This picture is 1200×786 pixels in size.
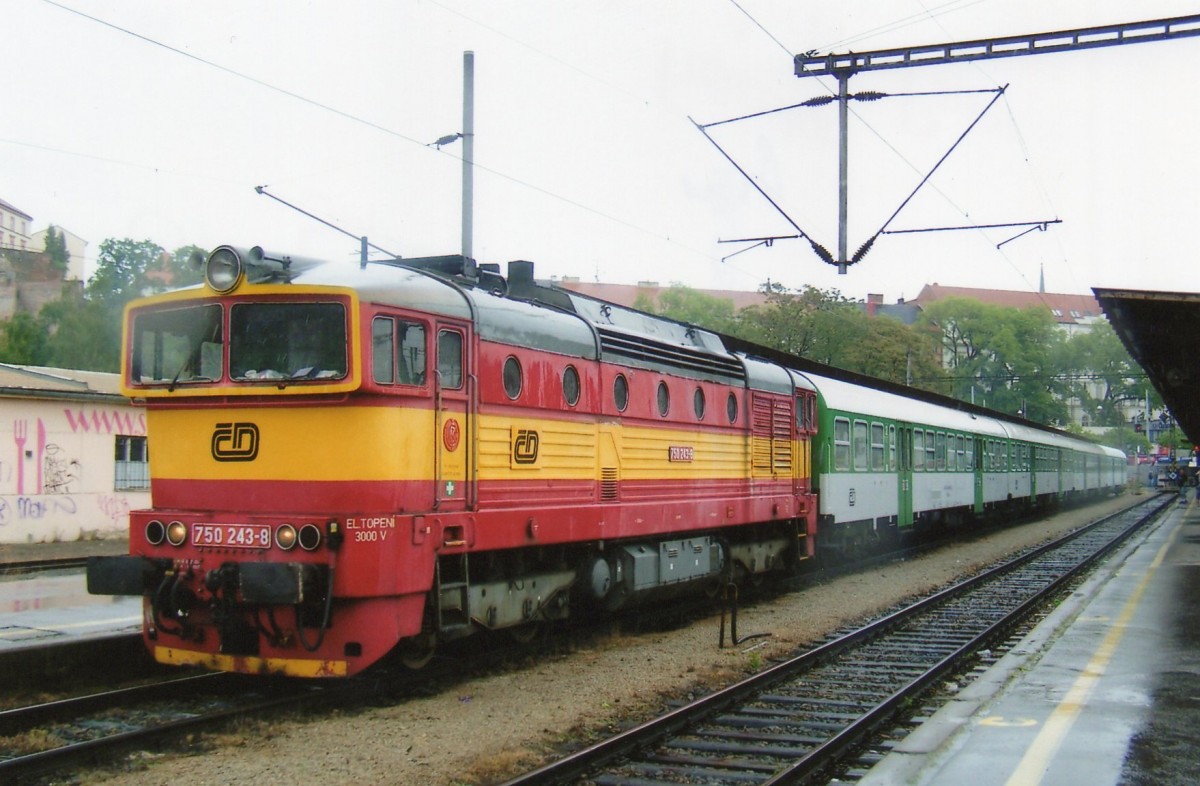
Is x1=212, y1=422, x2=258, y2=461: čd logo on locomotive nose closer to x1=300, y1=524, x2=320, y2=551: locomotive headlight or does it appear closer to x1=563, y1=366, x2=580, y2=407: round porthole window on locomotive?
x1=300, y1=524, x2=320, y2=551: locomotive headlight

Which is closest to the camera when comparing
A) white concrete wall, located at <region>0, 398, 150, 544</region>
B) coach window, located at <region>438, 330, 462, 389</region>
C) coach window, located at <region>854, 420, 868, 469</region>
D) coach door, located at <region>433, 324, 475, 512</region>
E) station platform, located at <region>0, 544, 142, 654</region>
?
coach door, located at <region>433, 324, 475, 512</region>

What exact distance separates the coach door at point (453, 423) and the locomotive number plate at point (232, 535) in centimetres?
140

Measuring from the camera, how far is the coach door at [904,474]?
79.2 ft

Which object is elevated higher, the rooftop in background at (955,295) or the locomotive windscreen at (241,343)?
the rooftop in background at (955,295)

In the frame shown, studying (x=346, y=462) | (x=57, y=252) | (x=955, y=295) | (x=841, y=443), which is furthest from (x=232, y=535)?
(x=955, y=295)

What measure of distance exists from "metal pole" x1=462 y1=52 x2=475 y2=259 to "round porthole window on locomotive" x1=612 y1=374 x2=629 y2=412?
5.30 m

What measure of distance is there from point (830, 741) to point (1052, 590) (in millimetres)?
11168

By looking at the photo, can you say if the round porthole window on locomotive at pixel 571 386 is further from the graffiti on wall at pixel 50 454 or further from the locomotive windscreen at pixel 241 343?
the graffiti on wall at pixel 50 454

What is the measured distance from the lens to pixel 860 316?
65.8m

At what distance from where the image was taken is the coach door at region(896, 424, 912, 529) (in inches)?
950

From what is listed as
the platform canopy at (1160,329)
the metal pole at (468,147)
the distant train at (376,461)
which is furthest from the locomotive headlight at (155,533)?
the platform canopy at (1160,329)

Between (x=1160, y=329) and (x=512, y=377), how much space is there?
30.4ft

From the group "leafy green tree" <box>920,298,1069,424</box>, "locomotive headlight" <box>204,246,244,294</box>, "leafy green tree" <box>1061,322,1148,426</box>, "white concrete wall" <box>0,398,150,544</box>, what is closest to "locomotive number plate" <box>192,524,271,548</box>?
"locomotive headlight" <box>204,246,244,294</box>

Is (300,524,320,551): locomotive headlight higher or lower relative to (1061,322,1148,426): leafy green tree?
lower
